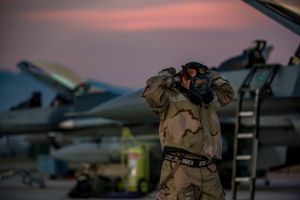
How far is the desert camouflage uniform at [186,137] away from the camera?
5.76 metres

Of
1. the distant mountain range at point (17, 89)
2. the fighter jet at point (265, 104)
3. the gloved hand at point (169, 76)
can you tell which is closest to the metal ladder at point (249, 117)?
the fighter jet at point (265, 104)

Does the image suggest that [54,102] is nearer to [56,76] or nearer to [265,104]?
[56,76]

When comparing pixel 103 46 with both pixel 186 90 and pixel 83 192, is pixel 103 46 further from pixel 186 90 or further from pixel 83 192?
pixel 186 90

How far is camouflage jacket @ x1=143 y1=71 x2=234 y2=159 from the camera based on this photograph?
579cm

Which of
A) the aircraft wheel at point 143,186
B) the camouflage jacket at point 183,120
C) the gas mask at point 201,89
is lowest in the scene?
the aircraft wheel at point 143,186

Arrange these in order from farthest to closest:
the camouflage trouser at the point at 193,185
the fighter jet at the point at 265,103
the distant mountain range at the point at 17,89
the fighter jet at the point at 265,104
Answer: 1. the distant mountain range at the point at 17,89
2. the fighter jet at the point at 265,104
3. the fighter jet at the point at 265,103
4. the camouflage trouser at the point at 193,185

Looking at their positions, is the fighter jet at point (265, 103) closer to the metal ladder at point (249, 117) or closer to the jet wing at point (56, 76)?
the metal ladder at point (249, 117)

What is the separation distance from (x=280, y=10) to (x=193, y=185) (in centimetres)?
697

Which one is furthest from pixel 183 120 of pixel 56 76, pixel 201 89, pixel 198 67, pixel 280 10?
pixel 56 76

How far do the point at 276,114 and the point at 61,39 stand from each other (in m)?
9.30

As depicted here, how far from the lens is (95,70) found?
22406mm

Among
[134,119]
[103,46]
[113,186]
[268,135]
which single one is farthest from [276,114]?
[103,46]

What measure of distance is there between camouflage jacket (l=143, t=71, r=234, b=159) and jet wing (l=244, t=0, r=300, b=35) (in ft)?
21.4

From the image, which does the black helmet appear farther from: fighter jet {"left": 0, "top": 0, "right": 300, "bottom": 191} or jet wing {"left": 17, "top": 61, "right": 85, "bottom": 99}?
jet wing {"left": 17, "top": 61, "right": 85, "bottom": 99}
